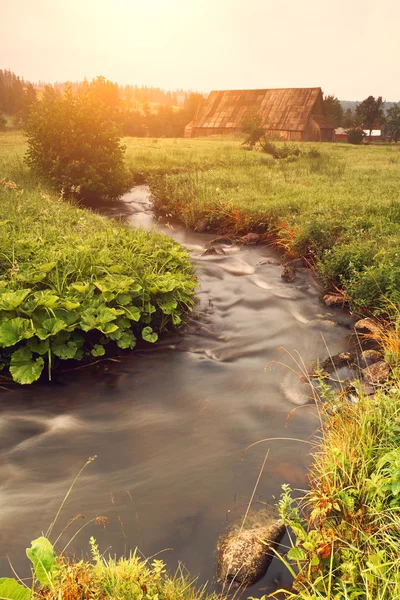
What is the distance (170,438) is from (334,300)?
4111 mm

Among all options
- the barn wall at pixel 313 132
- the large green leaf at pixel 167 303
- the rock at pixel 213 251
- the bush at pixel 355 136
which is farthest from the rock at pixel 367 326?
the bush at pixel 355 136

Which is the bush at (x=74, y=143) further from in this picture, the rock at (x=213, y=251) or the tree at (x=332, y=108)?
the tree at (x=332, y=108)

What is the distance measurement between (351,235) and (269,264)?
186 centimetres

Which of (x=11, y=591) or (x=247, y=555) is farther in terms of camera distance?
(x=247, y=555)

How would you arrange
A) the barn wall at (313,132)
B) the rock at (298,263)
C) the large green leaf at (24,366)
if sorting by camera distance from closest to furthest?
the large green leaf at (24,366) → the rock at (298,263) → the barn wall at (313,132)

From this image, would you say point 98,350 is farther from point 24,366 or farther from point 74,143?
point 74,143

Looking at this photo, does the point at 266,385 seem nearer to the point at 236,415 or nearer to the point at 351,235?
the point at 236,415

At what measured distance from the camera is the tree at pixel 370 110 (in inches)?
2031

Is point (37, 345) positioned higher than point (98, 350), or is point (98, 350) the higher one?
point (37, 345)

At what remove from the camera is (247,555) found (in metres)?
3.07

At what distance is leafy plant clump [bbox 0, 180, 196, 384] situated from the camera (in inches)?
208

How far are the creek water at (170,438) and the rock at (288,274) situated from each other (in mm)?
1552

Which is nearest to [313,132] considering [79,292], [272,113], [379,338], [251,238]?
[272,113]

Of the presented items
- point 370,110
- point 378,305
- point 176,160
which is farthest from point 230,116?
point 378,305
